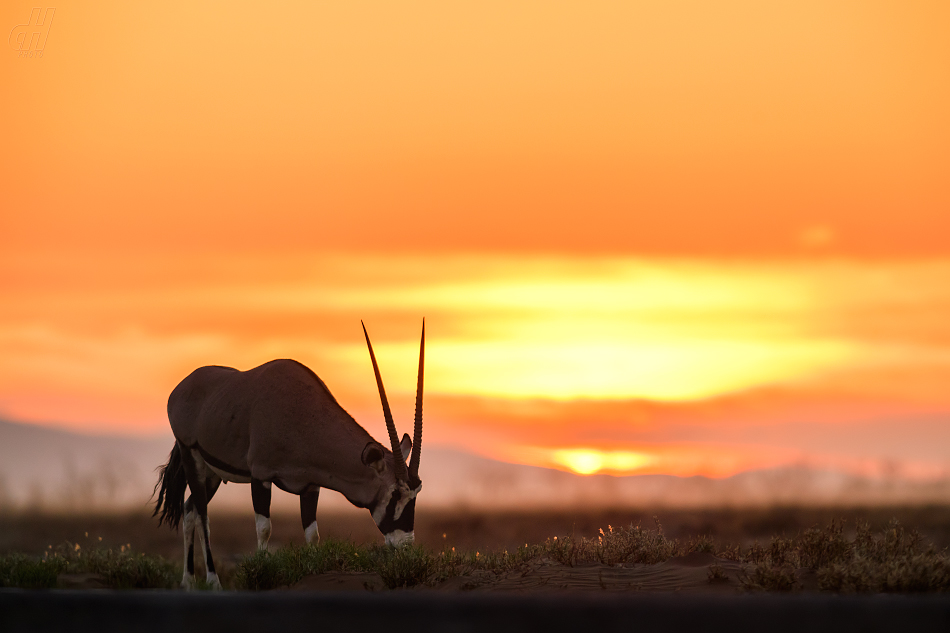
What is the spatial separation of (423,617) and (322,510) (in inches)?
2091

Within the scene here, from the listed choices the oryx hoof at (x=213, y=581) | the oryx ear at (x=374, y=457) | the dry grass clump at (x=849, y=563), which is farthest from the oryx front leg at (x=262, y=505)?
the dry grass clump at (x=849, y=563)

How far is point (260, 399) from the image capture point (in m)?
15.4

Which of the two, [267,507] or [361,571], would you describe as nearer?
[361,571]

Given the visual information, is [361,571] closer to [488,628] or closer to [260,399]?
[260,399]

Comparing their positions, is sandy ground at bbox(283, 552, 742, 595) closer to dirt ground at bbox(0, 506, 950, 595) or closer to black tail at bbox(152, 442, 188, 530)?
black tail at bbox(152, 442, 188, 530)

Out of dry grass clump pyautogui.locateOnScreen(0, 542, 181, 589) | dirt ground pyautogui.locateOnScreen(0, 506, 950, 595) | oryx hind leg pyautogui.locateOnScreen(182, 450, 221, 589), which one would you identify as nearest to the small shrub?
dry grass clump pyautogui.locateOnScreen(0, 542, 181, 589)

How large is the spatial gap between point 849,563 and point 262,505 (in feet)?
26.4

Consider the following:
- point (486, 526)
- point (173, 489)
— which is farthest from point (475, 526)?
point (173, 489)

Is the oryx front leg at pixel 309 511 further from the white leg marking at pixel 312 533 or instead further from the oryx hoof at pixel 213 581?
the oryx hoof at pixel 213 581

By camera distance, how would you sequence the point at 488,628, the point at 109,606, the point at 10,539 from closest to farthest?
the point at 488,628 < the point at 109,606 < the point at 10,539

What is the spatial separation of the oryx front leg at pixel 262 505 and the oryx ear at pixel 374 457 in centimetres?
149

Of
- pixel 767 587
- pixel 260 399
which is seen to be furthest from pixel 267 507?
pixel 767 587

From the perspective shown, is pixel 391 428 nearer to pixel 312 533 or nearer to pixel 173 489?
pixel 312 533

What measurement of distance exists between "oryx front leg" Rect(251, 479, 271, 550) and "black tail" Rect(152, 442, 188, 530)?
3.17m
